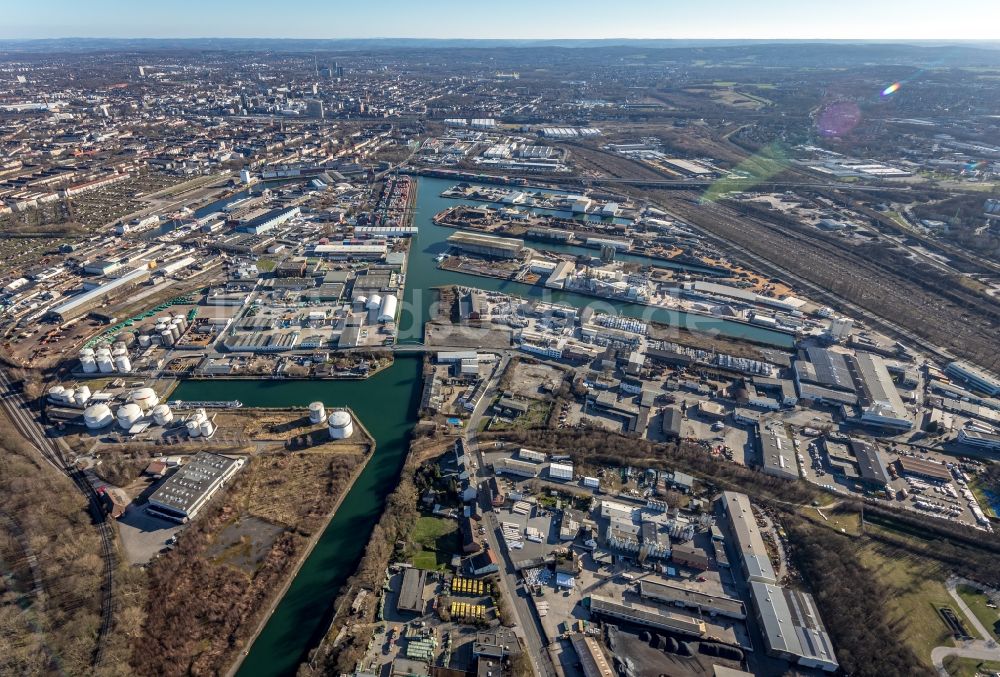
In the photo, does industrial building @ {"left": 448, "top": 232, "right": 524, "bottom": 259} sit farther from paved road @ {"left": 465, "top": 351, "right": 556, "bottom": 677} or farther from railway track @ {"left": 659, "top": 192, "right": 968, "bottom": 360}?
paved road @ {"left": 465, "top": 351, "right": 556, "bottom": 677}

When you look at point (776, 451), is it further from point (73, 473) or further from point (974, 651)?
point (73, 473)

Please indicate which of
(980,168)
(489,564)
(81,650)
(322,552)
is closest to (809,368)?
(489,564)

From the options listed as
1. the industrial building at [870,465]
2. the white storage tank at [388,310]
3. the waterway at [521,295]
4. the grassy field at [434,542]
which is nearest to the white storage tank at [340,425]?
the grassy field at [434,542]

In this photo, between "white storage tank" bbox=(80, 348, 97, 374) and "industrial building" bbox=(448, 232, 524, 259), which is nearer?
"white storage tank" bbox=(80, 348, 97, 374)

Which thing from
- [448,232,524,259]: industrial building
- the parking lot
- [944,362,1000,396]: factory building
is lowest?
the parking lot

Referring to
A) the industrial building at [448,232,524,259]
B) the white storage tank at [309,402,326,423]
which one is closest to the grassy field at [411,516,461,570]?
the white storage tank at [309,402,326,423]

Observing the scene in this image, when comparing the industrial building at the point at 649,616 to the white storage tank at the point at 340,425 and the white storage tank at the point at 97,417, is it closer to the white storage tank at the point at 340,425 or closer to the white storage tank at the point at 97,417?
the white storage tank at the point at 340,425

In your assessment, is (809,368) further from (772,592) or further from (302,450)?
(302,450)
